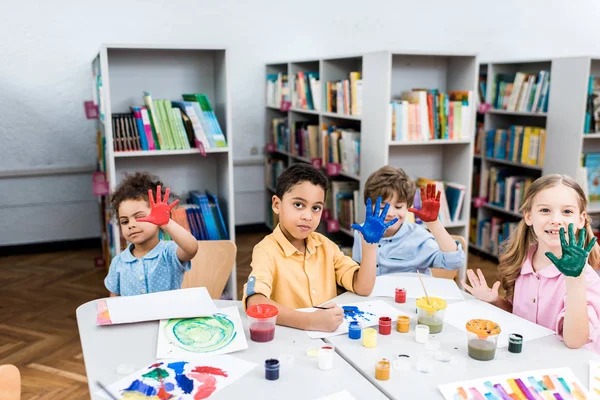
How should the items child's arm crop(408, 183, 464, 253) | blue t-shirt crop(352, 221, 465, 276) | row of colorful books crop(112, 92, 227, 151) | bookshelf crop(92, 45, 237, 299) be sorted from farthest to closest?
bookshelf crop(92, 45, 237, 299) → row of colorful books crop(112, 92, 227, 151) → blue t-shirt crop(352, 221, 465, 276) → child's arm crop(408, 183, 464, 253)

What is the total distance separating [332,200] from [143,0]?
2.44 metres

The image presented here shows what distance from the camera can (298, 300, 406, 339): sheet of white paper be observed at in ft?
5.23

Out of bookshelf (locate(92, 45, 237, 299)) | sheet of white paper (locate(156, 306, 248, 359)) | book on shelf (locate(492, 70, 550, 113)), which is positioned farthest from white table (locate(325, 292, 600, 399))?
book on shelf (locate(492, 70, 550, 113))

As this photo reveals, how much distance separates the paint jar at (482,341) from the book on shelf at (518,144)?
3.12 metres

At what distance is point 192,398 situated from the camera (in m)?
1.24

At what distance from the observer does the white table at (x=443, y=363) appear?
1.30 m

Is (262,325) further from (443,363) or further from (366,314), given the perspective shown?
(443,363)

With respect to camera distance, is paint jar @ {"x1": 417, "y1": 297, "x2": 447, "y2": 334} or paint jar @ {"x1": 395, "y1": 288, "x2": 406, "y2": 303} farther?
paint jar @ {"x1": 395, "y1": 288, "x2": 406, "y2": 303}

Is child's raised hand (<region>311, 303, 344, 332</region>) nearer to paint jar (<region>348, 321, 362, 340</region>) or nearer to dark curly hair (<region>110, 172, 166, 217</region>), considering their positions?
paint jar (<region>348, 321, 362, 340</region>)

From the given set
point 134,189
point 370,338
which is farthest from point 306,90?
point 370,338

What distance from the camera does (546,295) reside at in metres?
1.79

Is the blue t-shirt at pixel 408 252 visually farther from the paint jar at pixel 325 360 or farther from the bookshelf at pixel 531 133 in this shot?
the bookshelf at pixel 531 133

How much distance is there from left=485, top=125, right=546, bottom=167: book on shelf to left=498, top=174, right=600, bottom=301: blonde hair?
2585 millimetres

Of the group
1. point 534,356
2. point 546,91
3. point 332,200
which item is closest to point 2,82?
point 332,200
